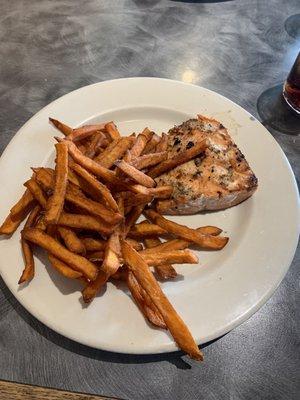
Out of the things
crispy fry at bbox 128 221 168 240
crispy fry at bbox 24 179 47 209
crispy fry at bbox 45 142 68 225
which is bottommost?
crispy fry at bbox 128 221 168 240

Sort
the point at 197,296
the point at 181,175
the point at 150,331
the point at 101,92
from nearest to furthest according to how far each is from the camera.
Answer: the point at 150,331 < the point at 197,296 < the point at 181,175 < the point at 101,92

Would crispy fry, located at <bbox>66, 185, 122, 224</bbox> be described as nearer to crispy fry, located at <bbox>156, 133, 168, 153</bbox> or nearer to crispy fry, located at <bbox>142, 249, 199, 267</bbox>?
crispy fry, located at <bbox>142, 249, 199, 267</bbox>

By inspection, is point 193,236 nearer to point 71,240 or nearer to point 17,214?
point 71,240

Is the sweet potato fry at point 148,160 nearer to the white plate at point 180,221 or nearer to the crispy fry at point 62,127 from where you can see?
the white plate at point 180,221

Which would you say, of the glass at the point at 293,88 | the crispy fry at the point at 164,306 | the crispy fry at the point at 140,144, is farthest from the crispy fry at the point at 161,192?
the glass at the point at 293,88

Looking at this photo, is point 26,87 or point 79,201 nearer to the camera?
point 79,201

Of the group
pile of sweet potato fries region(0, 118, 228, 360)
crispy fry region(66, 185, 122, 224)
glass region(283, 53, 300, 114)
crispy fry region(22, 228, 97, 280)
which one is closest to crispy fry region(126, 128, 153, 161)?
pile of sweet potato fries region(0, 118, 228, 360)

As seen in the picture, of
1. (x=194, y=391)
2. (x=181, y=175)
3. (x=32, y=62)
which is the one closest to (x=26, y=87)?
(x=32, y=62)

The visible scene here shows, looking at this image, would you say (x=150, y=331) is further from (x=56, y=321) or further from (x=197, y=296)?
(x=56, y=321)
